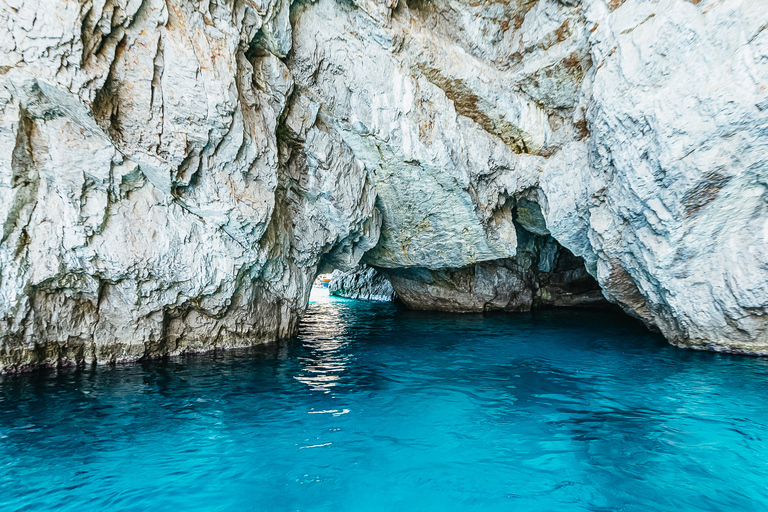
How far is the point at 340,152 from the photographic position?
11.7 meters

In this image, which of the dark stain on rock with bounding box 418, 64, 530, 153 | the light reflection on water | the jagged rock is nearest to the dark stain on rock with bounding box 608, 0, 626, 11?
the dark stain on rock with bounding box 418, 64, 530, 153

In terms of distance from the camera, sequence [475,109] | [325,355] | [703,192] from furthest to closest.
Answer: [475,109], [325,355], [703,192]

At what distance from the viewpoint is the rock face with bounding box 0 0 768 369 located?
8.11 meters

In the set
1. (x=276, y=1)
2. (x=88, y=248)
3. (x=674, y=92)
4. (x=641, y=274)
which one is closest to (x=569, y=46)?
(x=674, y=92)

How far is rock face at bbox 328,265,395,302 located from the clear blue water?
18673mm

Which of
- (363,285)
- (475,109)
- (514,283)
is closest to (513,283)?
(514,283)

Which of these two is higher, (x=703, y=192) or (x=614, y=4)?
(x=614, y=4)

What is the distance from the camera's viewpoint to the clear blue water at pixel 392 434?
15.5ft

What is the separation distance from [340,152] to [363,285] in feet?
68.8

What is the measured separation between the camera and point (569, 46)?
11.4 m

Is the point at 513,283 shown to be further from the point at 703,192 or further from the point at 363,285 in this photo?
the point at 363,285

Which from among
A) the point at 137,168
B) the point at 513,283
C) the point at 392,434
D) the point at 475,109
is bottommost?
the point at 392,434

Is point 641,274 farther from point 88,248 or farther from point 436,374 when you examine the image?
point 88,248

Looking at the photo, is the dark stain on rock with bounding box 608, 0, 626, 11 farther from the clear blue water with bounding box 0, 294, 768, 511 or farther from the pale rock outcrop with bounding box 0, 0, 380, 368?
the clear blue water with bounding box 0, 294, 768, 511
